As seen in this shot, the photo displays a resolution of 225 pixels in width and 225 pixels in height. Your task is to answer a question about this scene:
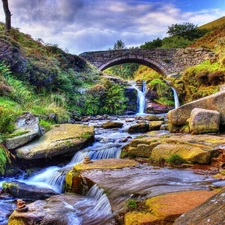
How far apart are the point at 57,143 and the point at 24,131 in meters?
→ 1.05

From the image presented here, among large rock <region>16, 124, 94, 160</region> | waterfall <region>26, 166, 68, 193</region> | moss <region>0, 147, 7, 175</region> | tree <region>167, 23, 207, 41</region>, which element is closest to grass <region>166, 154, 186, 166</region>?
waterfall <region>26, 166, 68, 193</region>

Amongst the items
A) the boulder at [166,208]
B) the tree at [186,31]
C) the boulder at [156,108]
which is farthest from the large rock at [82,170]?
the tree at [186,31]

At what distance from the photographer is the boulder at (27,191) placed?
5.25 metres

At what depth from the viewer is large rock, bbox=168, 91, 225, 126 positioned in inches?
302

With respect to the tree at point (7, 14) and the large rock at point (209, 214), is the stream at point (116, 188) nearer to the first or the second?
the large rock at point (209, 214)

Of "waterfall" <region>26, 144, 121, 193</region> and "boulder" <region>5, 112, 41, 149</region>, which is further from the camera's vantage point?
"boulder" <region>5, 112, 41, 149</region>

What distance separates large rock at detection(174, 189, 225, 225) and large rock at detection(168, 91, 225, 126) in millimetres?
5941

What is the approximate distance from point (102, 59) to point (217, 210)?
2684 centimetres

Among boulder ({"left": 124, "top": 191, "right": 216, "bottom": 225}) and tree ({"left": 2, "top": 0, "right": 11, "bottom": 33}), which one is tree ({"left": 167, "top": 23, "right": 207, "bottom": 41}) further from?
boulder ({"left": 124, "top": 191, "right": 216, "bottom": 225})

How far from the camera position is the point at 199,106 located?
26.4 feet

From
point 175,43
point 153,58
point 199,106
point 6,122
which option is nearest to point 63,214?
point 6,122

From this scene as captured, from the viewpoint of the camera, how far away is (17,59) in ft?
40.4

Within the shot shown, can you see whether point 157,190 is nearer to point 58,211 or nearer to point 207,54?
point 58,211

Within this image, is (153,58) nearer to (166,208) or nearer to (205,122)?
(205,122)
